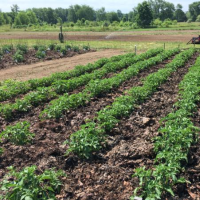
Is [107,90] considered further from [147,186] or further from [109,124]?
[147,186]

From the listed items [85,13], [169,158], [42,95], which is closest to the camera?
[169,158]

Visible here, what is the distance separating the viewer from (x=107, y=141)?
596 centimetres

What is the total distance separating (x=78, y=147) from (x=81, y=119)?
2.33 metres

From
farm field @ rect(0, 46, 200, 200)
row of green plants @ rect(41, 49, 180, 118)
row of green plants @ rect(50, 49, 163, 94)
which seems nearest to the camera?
farm field @ rect(0, 46, 200, 200)

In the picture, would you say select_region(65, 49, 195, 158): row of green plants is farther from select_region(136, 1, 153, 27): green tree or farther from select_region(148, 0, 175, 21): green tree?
select_region(148, 0, 175, 21): green tree

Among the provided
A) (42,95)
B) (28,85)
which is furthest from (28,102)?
(28,85)

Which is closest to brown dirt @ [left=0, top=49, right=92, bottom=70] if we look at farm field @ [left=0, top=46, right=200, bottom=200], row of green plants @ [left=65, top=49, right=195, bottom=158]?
farm field @ [left=0, top=46, right=200, bottom=200]

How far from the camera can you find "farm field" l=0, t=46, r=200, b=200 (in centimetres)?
438

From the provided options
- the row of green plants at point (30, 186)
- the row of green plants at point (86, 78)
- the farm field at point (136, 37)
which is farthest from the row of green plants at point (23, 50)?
the row of green plants at point (30, 186)

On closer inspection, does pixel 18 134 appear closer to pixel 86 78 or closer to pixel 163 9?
pixel 86 78

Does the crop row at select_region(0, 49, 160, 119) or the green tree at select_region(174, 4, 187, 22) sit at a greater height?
the green tree at select_region(174, 4, 187, 22)

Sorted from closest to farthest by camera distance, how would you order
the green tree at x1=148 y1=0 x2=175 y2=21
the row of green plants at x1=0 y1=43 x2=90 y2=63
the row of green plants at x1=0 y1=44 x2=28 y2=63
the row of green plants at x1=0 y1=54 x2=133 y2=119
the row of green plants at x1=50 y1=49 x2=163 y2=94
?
the row of green plants at x1=0 y1=54 x2=133 y2=119 < the row of green plants at x1=50 y1=49 x2=163 y2=94 < the row of green plants at x1=0 y1=44 x2=28 y2=63 < the row of green plants at x1=0 y1=43 x2=90 y2=63 < the green tree at x1=148 y1=0 x2=175 y2=21

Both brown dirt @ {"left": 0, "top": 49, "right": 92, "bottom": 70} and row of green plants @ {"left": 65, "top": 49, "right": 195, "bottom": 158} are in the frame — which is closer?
row of green plants @ {"left": 65, "top": 49, "right": 195, "bottom": 158}

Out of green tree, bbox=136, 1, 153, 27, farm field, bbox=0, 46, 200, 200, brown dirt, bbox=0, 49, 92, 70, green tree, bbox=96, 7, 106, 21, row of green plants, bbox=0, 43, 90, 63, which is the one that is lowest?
farm field, bbox=0, 46, 200, 200
